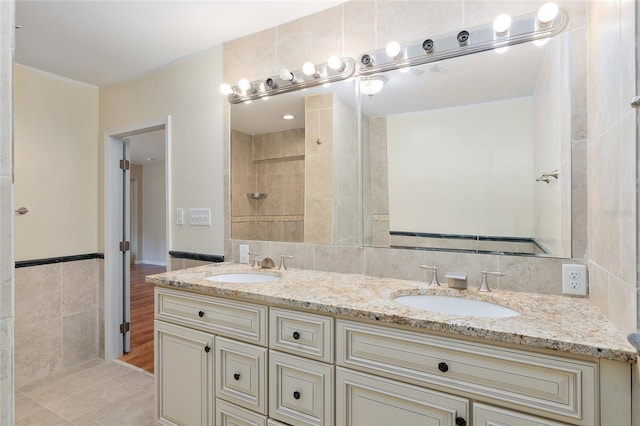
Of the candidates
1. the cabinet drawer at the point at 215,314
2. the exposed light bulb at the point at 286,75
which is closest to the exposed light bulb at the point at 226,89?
the exposed light bulb at the point at 286,75

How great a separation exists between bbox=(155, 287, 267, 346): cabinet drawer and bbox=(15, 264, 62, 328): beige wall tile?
5.02 feet

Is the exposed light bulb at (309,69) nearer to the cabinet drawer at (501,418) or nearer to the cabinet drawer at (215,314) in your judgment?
the cabinet drawer at (215,314)

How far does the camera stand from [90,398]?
7.45ft

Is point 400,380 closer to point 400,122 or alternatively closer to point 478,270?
point 478,270

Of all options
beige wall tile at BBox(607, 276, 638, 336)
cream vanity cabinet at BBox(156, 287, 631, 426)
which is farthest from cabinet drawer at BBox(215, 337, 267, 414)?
beige wall tile at BBox(607, 276, 638, 336)

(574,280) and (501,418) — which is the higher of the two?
(574,280)

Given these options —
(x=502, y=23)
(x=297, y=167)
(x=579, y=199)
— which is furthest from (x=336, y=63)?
(x=579, y=199)

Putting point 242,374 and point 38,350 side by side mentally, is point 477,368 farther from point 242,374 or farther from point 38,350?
point 38,350

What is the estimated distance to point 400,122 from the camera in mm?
1710

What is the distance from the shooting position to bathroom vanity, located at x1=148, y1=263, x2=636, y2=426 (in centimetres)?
90

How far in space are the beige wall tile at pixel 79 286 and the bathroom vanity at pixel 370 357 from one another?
60.8 inches

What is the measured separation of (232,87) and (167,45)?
554 mm

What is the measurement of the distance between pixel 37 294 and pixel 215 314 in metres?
1.97

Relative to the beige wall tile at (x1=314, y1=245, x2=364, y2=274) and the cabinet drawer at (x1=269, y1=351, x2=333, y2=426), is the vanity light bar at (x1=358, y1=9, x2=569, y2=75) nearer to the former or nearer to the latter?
the beige wall tile at (x1=314, y1=245, x2=364, y2=274)
